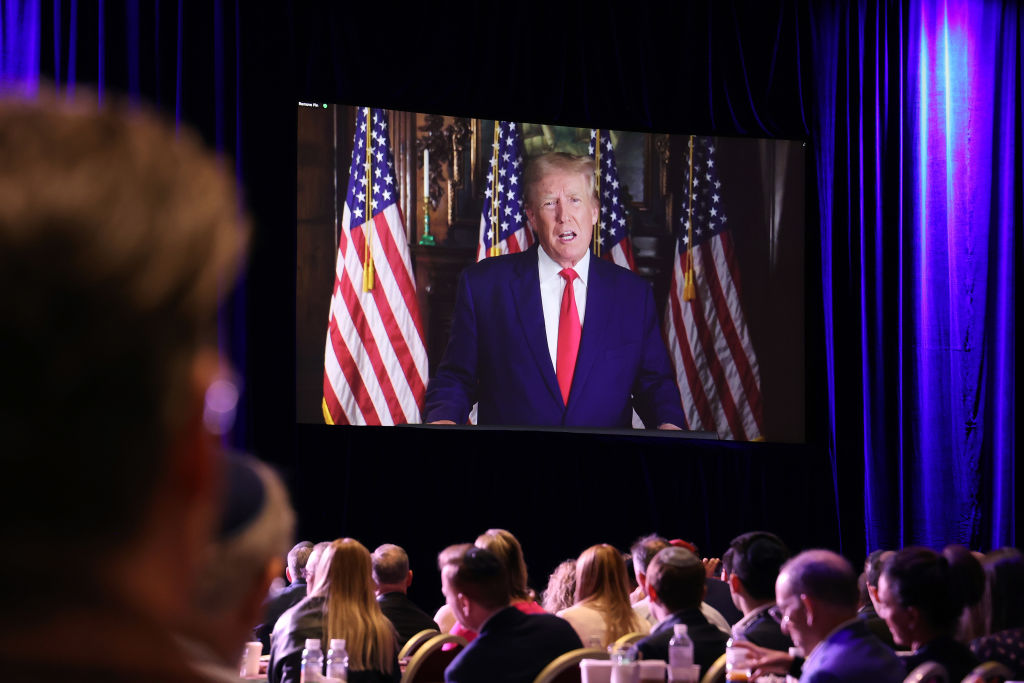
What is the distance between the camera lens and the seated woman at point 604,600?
18.6 feet

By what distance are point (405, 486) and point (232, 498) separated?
9179mm

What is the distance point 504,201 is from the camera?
9906 mm

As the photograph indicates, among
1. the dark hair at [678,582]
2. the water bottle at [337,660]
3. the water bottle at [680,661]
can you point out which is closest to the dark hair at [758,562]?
the dark hair at [678,582]

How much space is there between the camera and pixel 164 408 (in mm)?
365

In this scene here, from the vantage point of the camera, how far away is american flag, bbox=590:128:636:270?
1008 centimetres

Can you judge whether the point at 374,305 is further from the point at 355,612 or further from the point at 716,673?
the point at 716,673

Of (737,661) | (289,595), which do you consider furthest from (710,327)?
(737,661)

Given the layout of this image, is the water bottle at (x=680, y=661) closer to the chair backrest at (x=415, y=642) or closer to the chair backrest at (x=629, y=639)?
the chair backrest at (x=629, y=639)

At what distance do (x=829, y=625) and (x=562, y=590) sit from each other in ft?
10.3

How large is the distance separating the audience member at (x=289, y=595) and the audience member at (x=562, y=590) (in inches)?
51.9

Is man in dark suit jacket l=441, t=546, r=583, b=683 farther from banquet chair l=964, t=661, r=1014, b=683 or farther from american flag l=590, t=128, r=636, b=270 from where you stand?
american flag l=590, t=128, r=636, b=270

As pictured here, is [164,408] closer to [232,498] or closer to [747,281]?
[232,498]

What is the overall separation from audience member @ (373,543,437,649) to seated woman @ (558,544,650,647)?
733mm

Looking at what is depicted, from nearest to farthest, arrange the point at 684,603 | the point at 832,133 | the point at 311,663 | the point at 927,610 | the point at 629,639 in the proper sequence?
the point at 927,610
the point at 311,663
the point at 684,603
the point at 629,639
the point at 832,133
